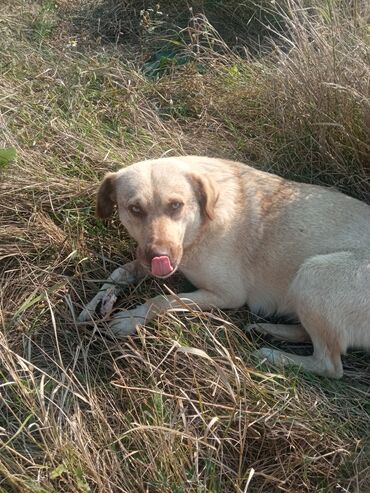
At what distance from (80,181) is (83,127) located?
68 cm

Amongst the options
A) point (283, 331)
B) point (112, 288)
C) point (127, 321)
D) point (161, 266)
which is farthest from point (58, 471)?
point (283, 331)

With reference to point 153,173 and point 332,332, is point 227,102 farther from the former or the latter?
point 332,332

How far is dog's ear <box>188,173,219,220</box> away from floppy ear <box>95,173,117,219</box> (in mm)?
440

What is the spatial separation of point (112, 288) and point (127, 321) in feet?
0.91

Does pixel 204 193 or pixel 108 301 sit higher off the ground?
→ pixel 204 193

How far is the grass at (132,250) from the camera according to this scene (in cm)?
264

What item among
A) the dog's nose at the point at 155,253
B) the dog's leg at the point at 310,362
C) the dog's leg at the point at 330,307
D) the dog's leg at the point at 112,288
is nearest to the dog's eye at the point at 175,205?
the dog's nose at the point at 155,253

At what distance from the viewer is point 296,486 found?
2.67m

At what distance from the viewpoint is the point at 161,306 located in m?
3.25

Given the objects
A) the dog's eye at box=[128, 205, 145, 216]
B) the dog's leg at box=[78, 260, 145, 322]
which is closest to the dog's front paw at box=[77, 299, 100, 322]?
the dog's leg at box=[78, 260, 145, 322]

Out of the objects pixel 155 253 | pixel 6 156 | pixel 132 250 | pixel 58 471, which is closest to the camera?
pixel 58 471

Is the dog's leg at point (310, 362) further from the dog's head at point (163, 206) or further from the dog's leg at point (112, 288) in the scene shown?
the dog's leg at point (112, 288)

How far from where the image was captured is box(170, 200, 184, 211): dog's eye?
3162 mm

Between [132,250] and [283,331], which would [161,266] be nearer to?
[132,250]
